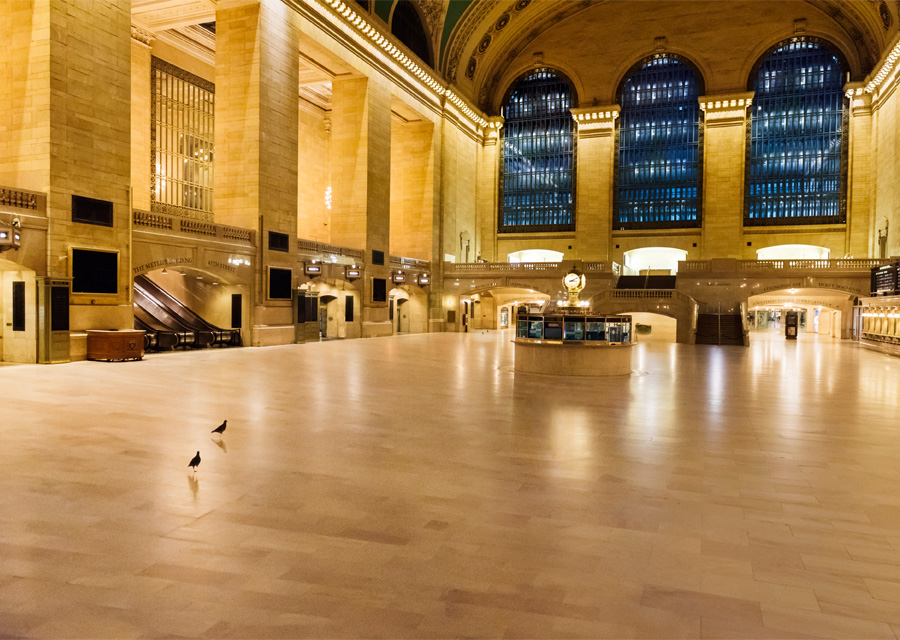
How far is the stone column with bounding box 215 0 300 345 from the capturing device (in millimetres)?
19359

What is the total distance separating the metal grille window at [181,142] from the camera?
75.9ft

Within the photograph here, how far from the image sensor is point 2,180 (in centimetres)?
1375

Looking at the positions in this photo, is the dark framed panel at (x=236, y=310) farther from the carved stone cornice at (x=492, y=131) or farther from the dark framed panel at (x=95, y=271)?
the carved stone cornice at (x=492, y=131)

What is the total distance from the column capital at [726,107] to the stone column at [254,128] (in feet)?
77.1

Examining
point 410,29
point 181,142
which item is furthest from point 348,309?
point 410,29

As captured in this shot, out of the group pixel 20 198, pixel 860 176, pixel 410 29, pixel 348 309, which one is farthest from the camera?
pixel 860 176

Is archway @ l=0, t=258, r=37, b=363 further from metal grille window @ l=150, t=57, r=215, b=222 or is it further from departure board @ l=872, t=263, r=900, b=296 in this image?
departure board @ l=872, t=263, r=900, b=296

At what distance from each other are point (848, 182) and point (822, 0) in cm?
914

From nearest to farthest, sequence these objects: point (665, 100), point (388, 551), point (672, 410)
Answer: point (388, 551) → point (672, 410) → point (665, 100)

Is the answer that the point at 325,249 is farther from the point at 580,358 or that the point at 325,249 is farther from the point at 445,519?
the point at 445,519

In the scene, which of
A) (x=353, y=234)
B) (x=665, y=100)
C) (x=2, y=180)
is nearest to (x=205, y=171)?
(x=353, y=234)

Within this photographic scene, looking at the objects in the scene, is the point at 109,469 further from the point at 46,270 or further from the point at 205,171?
the point at 205,171

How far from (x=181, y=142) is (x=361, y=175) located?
7120 millimetres

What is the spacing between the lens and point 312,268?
21.6 m
